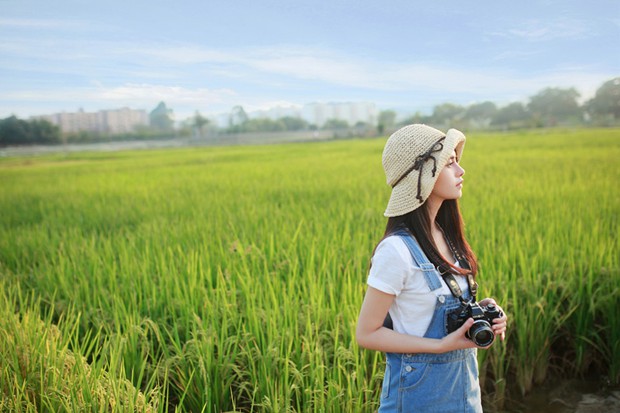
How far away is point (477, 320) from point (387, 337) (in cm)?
20

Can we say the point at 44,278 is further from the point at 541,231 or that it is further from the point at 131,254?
the point at 541,231

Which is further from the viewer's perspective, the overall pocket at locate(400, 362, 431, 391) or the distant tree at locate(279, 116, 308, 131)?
the distant tree at locate(279, 116, 308, 131)

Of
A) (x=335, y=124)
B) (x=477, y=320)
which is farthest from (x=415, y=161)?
(x=335, y=124)

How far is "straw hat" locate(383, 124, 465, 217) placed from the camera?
3.78ft

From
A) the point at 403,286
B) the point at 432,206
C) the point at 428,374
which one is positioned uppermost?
the point at 432,206

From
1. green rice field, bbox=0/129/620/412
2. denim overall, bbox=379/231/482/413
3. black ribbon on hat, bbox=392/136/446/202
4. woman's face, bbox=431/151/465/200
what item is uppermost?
black ribbon on hat, bbox=392/136/446/202

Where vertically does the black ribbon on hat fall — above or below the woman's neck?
above

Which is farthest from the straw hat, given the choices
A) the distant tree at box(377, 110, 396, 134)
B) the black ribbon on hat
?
the distant tree at box(377, 110, 396, 134)

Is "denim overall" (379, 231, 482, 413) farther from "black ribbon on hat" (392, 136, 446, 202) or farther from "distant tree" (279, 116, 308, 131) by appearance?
"distant tree" (279, 116, 308, 131)

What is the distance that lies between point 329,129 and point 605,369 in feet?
88.6

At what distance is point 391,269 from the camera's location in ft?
3.67

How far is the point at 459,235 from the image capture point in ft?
4.34

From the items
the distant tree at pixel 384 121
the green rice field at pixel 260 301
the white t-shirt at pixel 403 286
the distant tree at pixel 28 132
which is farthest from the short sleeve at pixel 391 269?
the distant tree at pixel 384 121

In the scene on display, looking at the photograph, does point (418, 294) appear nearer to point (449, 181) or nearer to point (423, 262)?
point (423, 262)
